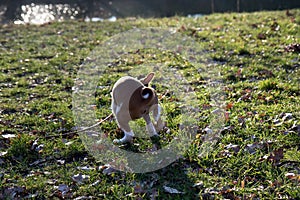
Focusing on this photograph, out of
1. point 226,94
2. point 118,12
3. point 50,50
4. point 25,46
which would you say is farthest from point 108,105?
point 118,12

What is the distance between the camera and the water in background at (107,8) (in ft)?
64.0

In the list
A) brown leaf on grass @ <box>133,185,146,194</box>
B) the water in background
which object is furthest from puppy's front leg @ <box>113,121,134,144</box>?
the water in background

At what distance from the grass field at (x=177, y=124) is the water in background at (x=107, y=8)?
9183 mm

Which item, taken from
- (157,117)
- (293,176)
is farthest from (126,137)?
(293,176)

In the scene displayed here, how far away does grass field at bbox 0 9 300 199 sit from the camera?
4094 millimetres

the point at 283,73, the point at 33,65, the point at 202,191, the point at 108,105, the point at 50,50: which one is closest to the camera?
the point at 202,191

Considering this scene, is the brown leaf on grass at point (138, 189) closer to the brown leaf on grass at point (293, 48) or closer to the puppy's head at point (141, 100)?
the puppy's head at point (141, 100)

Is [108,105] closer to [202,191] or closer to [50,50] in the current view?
[202,191]

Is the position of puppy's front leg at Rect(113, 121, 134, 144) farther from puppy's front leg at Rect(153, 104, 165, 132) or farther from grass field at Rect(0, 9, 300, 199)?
puppy's front leg at Rect(153, 104, 165, 132)

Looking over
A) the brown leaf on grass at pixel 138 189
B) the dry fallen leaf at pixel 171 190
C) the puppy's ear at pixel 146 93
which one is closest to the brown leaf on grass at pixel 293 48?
the puppy's ear at pixel 146 93

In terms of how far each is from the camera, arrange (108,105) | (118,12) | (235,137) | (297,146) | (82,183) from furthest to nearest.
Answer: (118,12) → (108,105) → (235,137) → (297,146) → (82,183)

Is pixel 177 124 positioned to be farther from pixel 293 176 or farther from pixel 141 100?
pixel 293 176

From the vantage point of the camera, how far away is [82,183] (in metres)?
4.26

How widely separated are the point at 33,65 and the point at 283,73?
19.0ft
